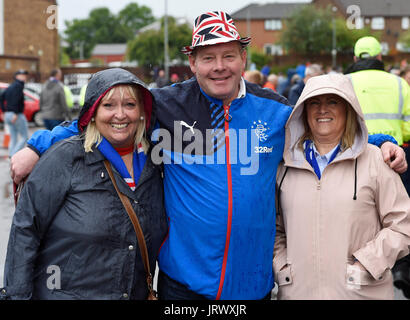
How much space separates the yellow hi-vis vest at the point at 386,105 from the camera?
4.96 m

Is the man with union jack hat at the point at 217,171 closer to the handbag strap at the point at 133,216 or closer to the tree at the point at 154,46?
the handbag strap at the point at 133,216

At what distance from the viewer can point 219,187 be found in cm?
280

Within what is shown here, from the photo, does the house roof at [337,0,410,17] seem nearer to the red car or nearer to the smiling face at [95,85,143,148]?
the smiling face at [95,85,143,148]

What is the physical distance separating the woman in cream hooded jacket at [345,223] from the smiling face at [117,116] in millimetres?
946

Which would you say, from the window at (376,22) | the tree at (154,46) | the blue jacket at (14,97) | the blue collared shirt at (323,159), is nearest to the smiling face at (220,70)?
the blue collared shirt at (323,159)

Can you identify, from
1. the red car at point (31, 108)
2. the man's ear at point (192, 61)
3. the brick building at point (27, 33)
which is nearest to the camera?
the man's ear at point (192, 61)

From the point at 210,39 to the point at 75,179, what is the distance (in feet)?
3.60

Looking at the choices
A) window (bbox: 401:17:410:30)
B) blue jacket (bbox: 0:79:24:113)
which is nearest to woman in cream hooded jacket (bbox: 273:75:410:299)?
blue jacket (bbox: 0:79:24:113)

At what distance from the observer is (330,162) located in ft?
9.19

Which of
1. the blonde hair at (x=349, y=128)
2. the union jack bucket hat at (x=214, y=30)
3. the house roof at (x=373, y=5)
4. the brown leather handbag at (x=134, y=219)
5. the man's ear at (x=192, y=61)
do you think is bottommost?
the brown leather handbag at (x=134, y=219)

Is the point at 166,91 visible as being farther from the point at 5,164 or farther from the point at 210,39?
the point at 5,164

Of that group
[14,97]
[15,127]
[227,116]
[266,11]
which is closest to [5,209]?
[15,127]

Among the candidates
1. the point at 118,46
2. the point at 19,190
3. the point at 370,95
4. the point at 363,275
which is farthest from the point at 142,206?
the point at 118,46

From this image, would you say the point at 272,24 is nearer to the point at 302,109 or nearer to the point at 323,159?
the point at 302,109
